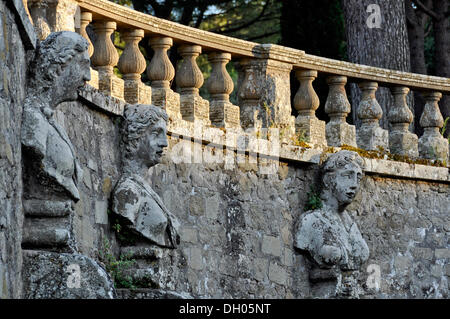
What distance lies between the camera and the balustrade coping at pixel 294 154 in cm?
759

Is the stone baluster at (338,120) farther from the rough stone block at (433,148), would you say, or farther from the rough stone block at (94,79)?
the rough stone block at (94,79)

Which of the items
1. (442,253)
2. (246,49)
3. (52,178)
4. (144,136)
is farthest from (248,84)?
(52,178)

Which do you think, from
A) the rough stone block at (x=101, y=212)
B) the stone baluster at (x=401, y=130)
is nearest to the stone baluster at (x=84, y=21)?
the rough stone block at (x=101, y=212)

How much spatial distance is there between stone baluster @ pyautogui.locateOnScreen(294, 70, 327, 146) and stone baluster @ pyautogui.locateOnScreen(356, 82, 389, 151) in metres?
0.67

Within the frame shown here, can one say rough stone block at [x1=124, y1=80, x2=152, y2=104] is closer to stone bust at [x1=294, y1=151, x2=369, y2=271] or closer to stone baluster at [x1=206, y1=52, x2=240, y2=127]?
stone baluster at [x1=206, y1=52, x2=240, y2=127]

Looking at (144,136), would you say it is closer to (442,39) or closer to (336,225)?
(336,225)

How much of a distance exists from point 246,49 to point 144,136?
189 centimetres

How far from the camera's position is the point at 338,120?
33.9 ft

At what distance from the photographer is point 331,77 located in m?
10.4

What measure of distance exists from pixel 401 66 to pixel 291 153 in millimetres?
4424

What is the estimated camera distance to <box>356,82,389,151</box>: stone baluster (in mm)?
10594

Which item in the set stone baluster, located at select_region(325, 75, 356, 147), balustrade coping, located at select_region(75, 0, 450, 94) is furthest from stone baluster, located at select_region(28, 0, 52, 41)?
stone baluster, located at select_region(325, 75, 356, 147)

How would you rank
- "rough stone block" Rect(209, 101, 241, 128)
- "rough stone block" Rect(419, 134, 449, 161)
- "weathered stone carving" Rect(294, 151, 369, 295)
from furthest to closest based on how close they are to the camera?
"rough stone block" Rect(419, 134, 449, 161) < "weathered stone carving" Rect(294, 151, 369, 295) < "rough stone block" Rect(209, 101, 241, 128)
